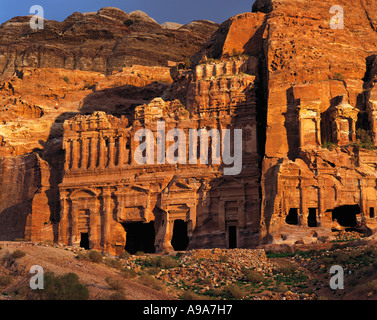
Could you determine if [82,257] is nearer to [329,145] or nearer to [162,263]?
[162,263]

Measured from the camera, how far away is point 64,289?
3428 cm

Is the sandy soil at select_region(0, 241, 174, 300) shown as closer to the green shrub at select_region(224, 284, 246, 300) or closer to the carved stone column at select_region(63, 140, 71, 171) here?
the green shrub at select_region(224, 284, 246, 300)

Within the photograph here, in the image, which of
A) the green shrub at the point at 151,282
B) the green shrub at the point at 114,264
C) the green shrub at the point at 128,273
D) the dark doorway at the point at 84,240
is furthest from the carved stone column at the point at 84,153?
the green shrub at the point at 151,282

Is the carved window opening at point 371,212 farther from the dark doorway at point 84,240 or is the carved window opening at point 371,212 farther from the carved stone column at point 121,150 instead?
the dark doorway at point 84,240

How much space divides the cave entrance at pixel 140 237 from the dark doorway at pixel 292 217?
42.5 ft

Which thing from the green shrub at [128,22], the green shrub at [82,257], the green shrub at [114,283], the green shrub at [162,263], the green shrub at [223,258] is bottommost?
the green shrub at [114,283]

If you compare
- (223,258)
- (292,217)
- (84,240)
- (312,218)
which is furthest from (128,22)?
(223,258)

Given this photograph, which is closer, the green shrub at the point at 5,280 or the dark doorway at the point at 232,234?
the green shrub at the point at 5,280

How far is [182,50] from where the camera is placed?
348ft

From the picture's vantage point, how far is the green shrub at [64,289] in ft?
112

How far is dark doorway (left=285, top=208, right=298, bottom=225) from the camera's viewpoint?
53294 millimetres
